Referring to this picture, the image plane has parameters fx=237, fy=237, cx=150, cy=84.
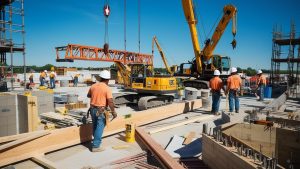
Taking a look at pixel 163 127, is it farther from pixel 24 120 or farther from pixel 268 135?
pixel 24 120

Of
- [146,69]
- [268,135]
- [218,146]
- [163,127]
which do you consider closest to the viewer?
[218,146]

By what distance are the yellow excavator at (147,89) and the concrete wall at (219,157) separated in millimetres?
5938

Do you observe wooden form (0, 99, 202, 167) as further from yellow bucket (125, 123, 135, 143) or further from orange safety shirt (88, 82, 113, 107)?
orange safety shirt (88, 82, 113, 107)

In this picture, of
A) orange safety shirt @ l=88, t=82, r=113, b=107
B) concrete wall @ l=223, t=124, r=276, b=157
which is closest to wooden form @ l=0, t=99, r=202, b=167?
orange safety shirt @ l=88, t=82, r=113, b=107

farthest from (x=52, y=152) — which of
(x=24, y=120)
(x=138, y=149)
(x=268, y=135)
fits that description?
(x=268, y=135)

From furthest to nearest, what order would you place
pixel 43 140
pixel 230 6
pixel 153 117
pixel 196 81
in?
pixel 196 81 → pixel 230 6 → pixel 153 117 → pixel 43 140

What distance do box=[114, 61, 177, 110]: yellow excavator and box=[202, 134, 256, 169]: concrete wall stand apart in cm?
594

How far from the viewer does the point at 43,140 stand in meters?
5.33

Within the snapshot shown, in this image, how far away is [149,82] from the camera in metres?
11.1

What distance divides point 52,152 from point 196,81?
14298 mm

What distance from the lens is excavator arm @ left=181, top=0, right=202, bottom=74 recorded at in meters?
15.9

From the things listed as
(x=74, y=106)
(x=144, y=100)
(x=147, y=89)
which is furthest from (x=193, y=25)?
(x=74, y=106)

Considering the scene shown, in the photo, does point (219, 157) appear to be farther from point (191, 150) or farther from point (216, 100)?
point (216, 100)

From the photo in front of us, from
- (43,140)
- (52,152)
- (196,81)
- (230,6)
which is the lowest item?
(52,152)
